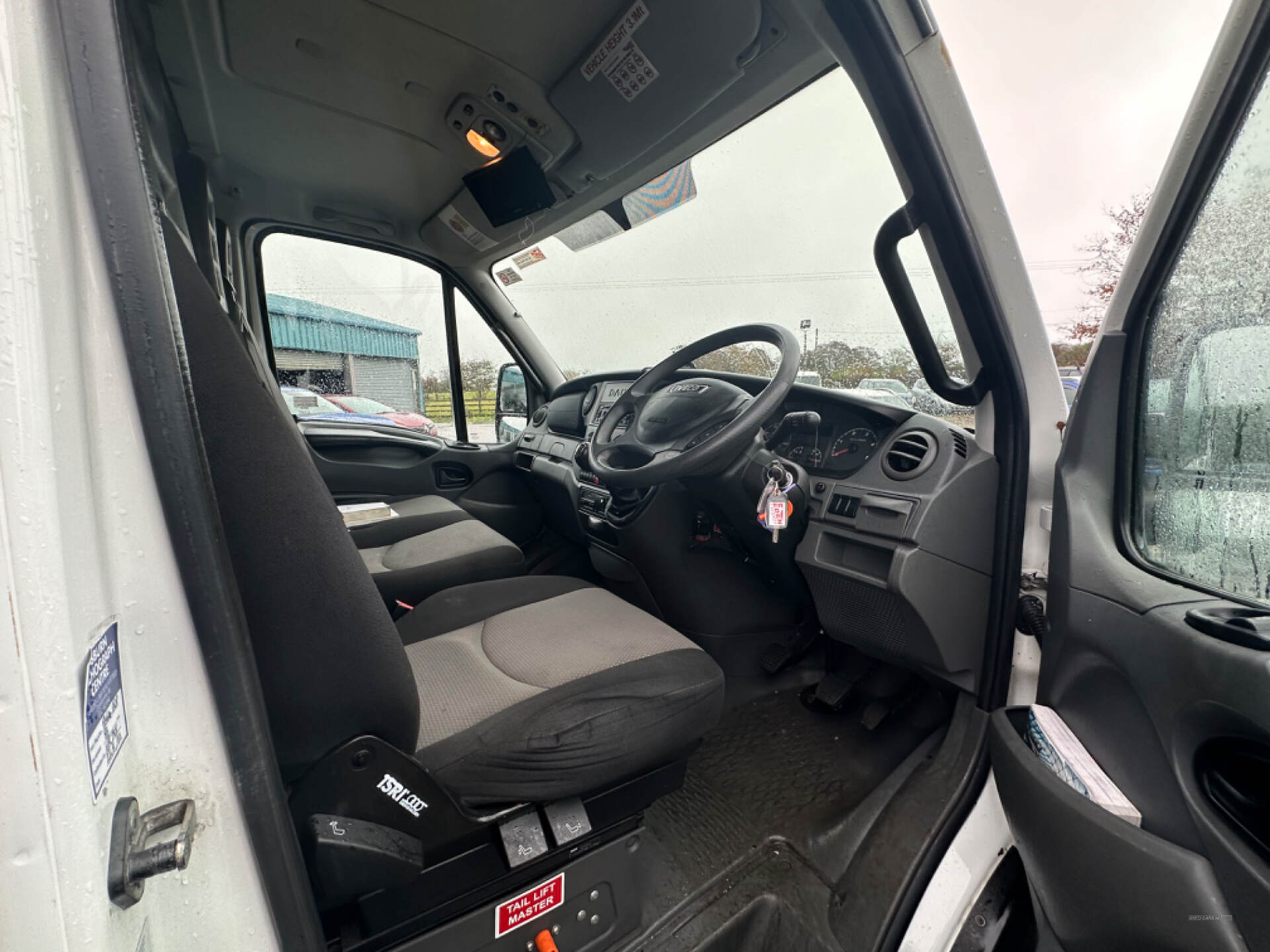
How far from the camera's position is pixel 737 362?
1.62 metres

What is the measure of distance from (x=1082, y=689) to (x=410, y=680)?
93cm

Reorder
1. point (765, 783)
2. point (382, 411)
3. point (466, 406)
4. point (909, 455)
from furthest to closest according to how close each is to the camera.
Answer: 1. point (466, 406)
2. point (382, 411)
3. point (765, 783)
4. point (909, 455)

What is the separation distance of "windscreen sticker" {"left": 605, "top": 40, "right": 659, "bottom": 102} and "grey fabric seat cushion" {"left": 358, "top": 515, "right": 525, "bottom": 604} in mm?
1291

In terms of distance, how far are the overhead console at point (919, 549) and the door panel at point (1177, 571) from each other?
7.3 inches

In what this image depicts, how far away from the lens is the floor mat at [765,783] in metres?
1.13

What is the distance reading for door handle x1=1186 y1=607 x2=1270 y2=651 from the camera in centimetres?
55

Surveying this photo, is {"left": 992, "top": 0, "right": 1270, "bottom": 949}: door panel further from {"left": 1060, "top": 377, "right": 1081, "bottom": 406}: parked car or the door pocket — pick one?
{"left": 1060, "top": 377, "right": 1081, "bottom": 406}: parked car

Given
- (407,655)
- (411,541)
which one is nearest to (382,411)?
(411,541)

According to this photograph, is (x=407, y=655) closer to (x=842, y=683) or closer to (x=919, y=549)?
(x=919, y=549)

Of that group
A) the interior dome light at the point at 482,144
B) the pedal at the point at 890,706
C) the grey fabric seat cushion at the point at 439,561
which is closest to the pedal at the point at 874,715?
the pedal at the point at 890,706

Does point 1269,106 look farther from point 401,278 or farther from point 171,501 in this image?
point 401,278

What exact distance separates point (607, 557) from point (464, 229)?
4.72ft

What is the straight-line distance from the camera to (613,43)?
1334 millimetres

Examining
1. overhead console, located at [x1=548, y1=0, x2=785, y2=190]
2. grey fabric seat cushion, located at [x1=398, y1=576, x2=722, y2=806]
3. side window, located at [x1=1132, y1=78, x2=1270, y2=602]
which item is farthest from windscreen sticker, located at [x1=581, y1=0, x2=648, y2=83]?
grey fabric seat cushion, located at [x1=398, y1=576, x2=722, y2=806]
